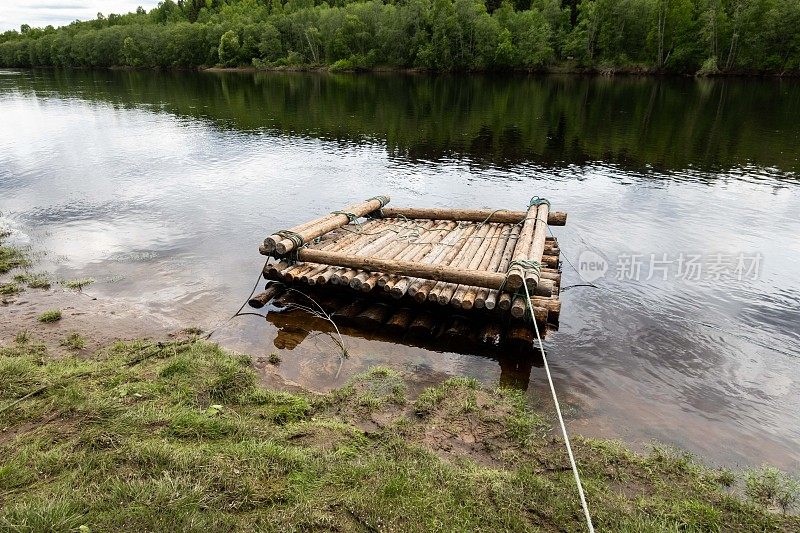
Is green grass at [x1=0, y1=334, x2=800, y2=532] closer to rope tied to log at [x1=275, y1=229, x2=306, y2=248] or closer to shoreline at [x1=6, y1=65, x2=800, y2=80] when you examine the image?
rope tied to log at [x1=275, y1=229, x2=306, y2=248]

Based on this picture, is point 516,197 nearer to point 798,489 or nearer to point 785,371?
point 785,371

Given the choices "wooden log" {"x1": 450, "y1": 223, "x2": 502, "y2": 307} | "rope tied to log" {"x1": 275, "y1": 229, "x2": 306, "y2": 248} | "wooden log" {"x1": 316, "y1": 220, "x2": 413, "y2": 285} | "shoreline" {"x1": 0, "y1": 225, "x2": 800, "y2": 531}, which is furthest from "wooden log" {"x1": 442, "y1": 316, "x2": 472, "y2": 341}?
"rope tied to log" {"x1": 275, "y1": 229, "x2": 306, "y2": 248}

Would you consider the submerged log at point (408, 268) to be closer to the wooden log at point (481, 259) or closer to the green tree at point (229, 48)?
the wooden log at point (481, 259)

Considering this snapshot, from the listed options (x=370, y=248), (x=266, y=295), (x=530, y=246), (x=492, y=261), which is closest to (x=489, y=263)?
(x=492, y=261)

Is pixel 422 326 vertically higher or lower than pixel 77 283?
lower

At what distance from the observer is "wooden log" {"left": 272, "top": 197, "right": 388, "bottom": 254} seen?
12273mm

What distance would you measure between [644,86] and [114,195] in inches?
2722

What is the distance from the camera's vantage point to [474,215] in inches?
643

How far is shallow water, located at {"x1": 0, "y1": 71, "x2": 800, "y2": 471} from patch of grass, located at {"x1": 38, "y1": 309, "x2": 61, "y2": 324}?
174 centimetres

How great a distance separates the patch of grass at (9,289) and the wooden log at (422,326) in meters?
10.1

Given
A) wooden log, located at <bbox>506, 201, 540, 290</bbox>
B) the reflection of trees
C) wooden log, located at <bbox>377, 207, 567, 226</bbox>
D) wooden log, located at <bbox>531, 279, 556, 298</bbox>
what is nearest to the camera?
wooden log, located at <bbox>506, 201, 540, 290</bbox>

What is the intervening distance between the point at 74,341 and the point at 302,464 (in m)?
6.71

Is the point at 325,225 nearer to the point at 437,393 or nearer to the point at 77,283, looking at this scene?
the point at 77,283

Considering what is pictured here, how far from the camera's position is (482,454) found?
263 inches
